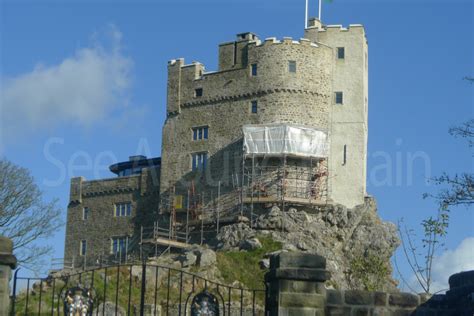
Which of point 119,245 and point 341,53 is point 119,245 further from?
point 341,53

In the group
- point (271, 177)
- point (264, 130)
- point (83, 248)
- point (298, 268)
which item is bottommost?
point (298, 268)

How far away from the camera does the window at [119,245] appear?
68.9 m

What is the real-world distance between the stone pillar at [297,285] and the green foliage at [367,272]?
30694 mm

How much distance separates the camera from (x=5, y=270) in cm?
1733

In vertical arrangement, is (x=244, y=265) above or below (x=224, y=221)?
below

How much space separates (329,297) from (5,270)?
5909mm

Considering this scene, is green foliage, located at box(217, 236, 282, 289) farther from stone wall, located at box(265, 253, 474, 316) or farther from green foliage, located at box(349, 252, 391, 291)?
stone wall, located at box(265, 253, 474, 316)

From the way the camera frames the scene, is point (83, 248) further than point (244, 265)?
Yes

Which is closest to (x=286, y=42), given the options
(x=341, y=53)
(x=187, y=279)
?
(x=341, y=53)

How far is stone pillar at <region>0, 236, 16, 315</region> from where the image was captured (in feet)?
56.2

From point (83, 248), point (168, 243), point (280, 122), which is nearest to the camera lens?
point (280, 122)

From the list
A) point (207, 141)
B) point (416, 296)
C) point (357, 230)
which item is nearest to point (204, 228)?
point (207, 141)

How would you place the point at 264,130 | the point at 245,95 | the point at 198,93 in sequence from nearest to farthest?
the point at 264,130 < the point at 245,95 < the point at 198,93

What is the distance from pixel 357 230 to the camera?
205 ft
